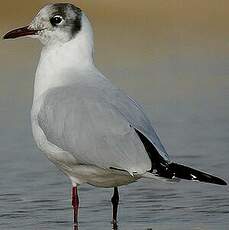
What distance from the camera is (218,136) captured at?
1081 cm

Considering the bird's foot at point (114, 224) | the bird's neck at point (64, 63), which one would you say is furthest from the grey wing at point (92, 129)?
the bird's foot at point (114, 224)

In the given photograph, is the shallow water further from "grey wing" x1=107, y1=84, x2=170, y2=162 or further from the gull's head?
the gull's head

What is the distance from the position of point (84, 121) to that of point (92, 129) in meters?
0.09

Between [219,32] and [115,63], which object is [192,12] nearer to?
[219,32]

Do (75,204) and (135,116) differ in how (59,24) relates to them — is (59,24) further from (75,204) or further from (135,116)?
(75,204)

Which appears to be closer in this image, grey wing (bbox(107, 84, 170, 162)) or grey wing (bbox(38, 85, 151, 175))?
grey wing (bbox(38, 85, 151, 175))

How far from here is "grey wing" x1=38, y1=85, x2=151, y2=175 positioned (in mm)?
7484

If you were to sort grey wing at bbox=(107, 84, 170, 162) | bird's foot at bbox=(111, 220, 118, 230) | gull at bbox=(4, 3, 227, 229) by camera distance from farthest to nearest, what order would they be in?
bird's foot at bbox=(111, 220, 118, 230)
grey wing at bbox=(107, 84, 170, 162)
gull at bbox=(4, 3, 227, 229)

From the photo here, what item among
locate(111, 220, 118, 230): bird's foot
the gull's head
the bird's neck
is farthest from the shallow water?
the gull's head

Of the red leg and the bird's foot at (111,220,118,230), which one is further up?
the red leg

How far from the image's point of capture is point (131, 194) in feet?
29.9

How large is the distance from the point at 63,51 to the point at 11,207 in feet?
3.99

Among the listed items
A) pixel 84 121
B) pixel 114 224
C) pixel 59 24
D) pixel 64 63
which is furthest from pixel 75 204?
pixel 59 24

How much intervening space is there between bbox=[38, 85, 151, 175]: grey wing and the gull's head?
51 centimetres
